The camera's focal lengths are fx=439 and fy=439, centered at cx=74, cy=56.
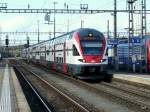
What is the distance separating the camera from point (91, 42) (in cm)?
2909

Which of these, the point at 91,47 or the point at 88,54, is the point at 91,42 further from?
the point at 88,54

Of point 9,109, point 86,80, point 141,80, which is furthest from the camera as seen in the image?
point 86,80

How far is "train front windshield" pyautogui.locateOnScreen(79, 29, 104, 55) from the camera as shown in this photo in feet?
94.2

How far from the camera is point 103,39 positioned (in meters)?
29.3

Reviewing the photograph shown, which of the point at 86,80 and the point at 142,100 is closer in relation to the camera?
the point at 142,100

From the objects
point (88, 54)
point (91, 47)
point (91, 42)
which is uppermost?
point (91, 42)

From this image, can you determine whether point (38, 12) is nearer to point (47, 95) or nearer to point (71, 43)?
point (71, 43)

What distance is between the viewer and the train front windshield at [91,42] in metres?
28.7

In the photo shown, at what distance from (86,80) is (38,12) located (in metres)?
24.2

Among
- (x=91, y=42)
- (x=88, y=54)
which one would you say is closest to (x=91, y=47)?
(x=91, y=42)

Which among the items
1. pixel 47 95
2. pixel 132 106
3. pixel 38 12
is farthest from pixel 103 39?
pixel 38 12

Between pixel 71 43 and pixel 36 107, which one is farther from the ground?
pixel 71 43

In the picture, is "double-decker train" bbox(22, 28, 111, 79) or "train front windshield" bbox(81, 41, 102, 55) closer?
"double-decker train" bbox(22, 28, 111, 79)

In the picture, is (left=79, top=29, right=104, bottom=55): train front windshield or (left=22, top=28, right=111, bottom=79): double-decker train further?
(left=79, top=29, right=104, bottom=55): train front windshield
